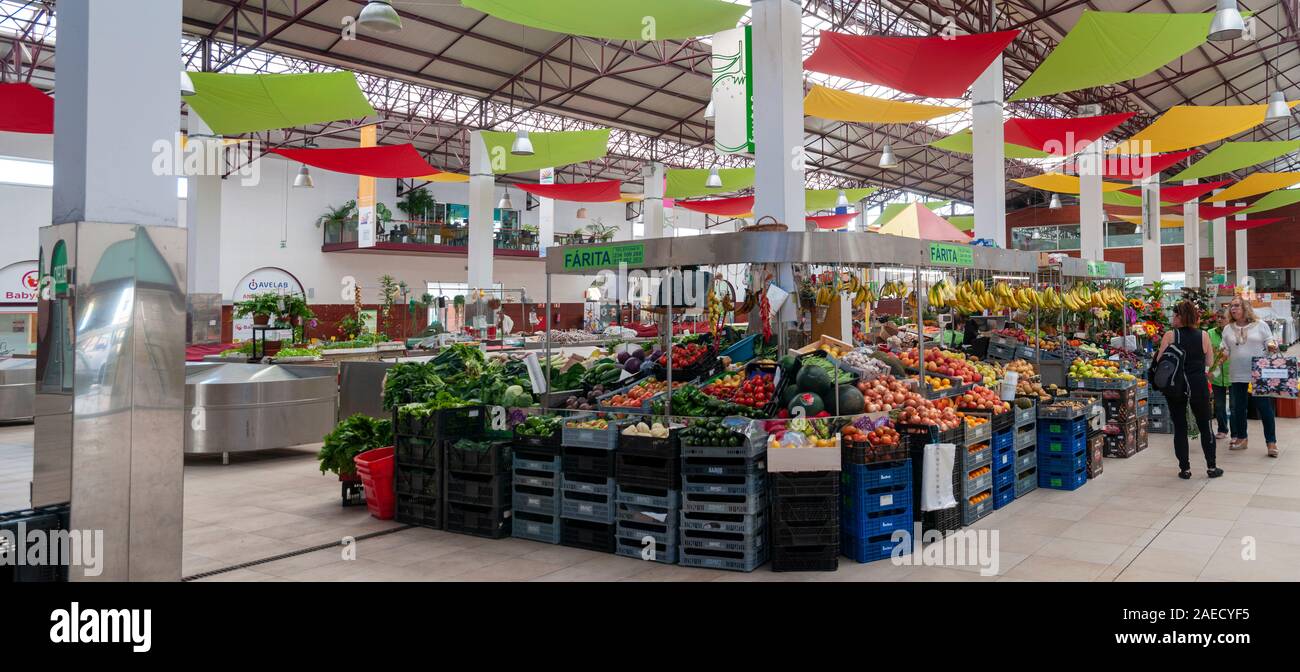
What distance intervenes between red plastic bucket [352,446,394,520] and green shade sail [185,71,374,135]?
18.9ft

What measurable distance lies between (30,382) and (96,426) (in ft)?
32.9

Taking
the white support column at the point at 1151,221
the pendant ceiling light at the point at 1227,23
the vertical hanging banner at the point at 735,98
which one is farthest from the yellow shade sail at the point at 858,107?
the white support column at the point at 1151,221

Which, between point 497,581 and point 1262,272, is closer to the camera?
point 497,581

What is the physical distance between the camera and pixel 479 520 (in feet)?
17.7

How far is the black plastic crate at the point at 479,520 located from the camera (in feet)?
17.5

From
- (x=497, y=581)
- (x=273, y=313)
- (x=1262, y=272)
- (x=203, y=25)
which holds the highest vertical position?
(x=203, y=25)

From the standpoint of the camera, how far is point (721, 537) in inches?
183

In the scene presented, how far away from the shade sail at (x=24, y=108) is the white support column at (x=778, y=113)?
8589mm

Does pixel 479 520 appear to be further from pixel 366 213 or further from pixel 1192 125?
pixel 366 213

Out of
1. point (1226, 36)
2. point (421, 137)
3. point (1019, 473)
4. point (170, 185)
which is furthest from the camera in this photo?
point (421, 137)

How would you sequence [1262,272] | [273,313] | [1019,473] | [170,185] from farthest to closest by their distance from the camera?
[1262,272] → [273,313] → [1019,473] → [170,185]

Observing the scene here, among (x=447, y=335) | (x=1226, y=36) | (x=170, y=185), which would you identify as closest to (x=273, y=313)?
(x=447, y=335)

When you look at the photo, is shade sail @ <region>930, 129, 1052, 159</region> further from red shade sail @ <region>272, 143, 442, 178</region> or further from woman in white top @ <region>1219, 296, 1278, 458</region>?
red shade sail @ <region>272, 143, 442, 178</region>

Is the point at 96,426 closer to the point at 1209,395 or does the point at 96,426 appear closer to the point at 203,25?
the point at 1209,395
